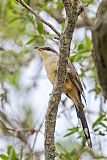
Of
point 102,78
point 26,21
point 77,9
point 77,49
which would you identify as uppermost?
point 26,21

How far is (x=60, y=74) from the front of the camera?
89.6 inches

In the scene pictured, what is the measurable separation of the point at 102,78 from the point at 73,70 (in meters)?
2.52

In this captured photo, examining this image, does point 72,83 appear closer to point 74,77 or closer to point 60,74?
point 74,77

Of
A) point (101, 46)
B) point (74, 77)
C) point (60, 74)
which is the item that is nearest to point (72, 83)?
point (74, 77)

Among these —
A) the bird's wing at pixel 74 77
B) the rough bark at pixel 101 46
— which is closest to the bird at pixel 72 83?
the bird's wing at pixel 74 77

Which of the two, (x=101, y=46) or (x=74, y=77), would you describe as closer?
(x=101, y=46)

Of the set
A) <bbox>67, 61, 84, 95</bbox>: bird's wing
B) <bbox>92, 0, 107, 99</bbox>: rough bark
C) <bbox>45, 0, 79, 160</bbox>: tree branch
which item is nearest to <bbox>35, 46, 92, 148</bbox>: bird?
<bbox>67, 61, 84, 95</bbox>: bird's wing

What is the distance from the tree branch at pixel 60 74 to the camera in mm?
1942

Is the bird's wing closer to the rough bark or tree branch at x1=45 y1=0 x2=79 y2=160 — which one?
tree branch at x1=45 y1=0 x2=79 y2=160

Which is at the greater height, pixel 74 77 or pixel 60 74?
pixel 74 77

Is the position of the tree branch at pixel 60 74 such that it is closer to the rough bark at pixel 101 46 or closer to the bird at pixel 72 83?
the rough bark at pixel 101 46

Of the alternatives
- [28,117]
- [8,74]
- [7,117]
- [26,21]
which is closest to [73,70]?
[26,21]

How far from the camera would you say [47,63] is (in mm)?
4059

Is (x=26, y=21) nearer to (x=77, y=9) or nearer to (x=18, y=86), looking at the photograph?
(x=18, y=86)
